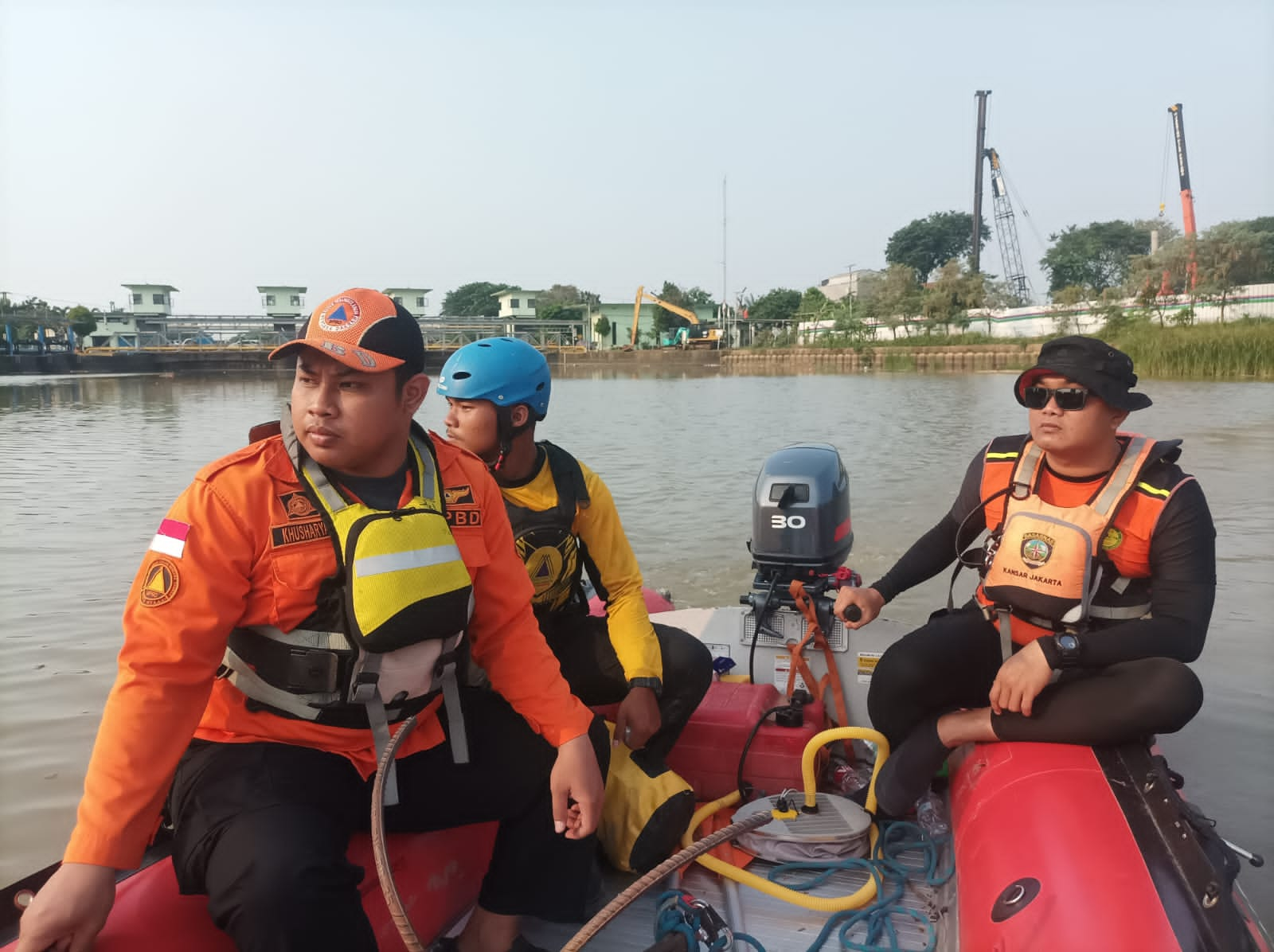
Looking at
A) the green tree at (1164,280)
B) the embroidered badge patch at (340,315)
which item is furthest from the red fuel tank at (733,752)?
the green tree at (1164,280)

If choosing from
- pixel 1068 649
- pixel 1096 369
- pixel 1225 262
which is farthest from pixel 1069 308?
pixel 1068 649

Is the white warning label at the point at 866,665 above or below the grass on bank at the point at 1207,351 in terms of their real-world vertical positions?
below

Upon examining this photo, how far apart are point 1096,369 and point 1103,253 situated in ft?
233

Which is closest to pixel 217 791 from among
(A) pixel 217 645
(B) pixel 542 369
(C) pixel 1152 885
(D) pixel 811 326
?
(A) pixel 217 645

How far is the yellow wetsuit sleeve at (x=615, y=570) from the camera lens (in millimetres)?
2215

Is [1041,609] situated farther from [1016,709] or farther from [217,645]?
[217,645]

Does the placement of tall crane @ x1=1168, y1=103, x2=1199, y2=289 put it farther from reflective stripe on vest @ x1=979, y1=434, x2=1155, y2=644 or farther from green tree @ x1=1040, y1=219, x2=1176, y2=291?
reflective stripe on vest @ x1=979, y1=434, x2=1155, y2=644

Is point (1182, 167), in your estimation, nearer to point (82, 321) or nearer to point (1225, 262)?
point (1225, 262)

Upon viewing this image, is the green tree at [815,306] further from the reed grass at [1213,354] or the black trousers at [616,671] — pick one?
the black trousers at [616,671]

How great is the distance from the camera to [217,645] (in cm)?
134

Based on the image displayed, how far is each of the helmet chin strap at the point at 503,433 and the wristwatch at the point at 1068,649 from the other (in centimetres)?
132

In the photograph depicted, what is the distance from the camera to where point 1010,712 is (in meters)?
1.98

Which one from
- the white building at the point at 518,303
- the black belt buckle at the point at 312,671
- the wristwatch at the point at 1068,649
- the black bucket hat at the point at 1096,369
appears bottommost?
the wristwatch at the point at 1068,649

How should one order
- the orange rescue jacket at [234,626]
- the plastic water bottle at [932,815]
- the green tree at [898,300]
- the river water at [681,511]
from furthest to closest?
the green tree at [898,300] → the river water at [681,511] → the plastic water bottle at [932,815] → the orange rescue jacket at [234,626]
